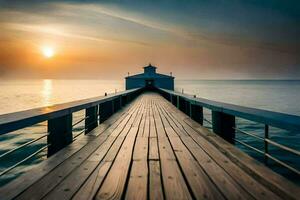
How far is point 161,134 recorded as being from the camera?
5.34 m

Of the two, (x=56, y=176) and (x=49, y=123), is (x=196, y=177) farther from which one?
(x=49, y=123)

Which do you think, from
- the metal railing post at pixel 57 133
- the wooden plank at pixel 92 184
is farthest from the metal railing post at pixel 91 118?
the wooden plank at pixel 92 184

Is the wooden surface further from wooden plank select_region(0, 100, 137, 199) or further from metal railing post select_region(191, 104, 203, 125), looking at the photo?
metal railing post select_region(191, 104, 203, 125)

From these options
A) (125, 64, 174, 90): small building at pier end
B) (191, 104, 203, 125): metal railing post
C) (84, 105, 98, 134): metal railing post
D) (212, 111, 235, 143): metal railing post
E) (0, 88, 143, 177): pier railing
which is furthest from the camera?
(125, 64, 174, 90): small building at pier end

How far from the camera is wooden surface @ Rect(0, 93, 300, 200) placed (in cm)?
225

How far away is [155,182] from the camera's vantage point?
255cm

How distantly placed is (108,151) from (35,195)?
1.70 m

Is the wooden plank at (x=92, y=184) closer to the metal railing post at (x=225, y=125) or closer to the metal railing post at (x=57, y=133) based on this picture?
the metal railing post at (x=57, y=133)

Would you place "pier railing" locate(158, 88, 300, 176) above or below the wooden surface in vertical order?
above

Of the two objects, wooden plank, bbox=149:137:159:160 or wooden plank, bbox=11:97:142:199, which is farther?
wooden plank, bbox=149:137:159:160

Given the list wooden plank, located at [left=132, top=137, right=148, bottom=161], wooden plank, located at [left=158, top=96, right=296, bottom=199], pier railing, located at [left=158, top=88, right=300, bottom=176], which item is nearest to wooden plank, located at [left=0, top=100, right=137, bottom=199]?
wooden plank, located at [left=132, top=137, right=148, bottom=161]

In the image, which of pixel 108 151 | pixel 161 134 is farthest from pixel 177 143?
pixel 108 151

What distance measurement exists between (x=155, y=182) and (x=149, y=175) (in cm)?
21

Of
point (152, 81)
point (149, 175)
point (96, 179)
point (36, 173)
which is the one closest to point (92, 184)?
point (96, 179)
